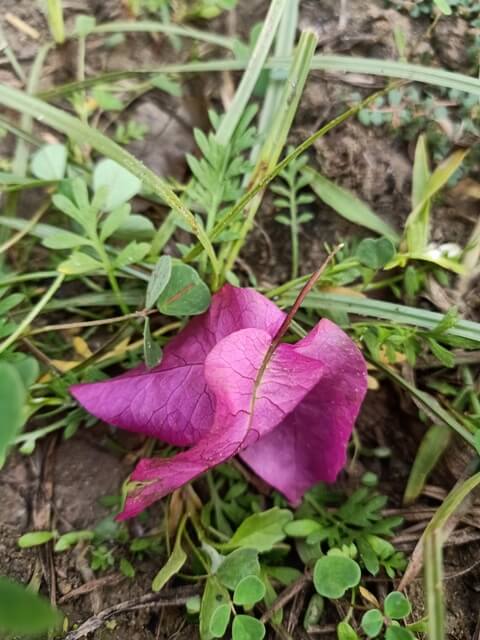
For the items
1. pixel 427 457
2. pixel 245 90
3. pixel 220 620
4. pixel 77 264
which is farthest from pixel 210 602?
pixel 245 90

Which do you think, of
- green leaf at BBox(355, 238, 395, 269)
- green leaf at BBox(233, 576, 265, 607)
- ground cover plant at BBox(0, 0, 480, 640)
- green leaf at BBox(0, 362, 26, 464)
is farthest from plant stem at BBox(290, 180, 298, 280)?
green leaf at BBox(0, 362, 26, 464)

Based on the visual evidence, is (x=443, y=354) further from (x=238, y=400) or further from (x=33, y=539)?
(x=33, y=539)

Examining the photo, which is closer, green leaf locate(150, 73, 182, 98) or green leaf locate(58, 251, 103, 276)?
green leaf locate(58, 251, 103, 276)

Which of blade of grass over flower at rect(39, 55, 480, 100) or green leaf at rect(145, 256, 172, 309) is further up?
blade of grass over flower at rect(39, 55, 480, 100)

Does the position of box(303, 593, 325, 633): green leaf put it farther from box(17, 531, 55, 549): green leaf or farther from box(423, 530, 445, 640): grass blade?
box(17, 531, 55, 549): green leaf

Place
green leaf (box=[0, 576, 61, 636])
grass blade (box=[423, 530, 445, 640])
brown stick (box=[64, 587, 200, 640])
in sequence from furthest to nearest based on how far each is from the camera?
1. brown stick (box=[64, 587, 200, 640])
2. grass blade (box=[423, 530, 445, 640])
3. green leaf (box=[0, 576, 61, 636])

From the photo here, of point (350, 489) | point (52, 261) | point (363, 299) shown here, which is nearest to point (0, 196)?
point (52, 261)

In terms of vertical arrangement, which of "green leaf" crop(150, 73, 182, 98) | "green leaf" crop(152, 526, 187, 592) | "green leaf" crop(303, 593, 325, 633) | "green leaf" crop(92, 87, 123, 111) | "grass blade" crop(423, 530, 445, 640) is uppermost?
"green leaf" crop(150, 73, 182, 98)
